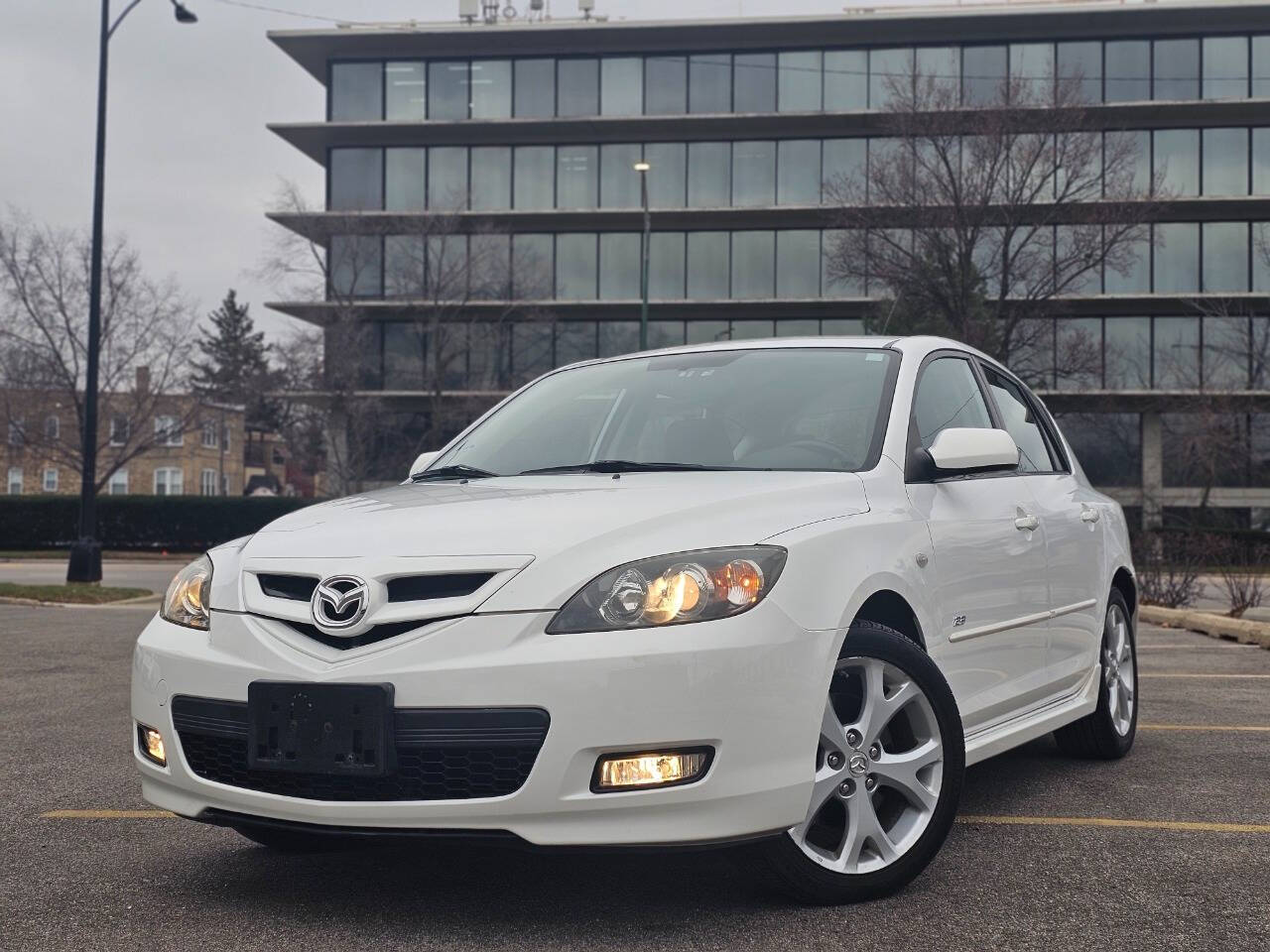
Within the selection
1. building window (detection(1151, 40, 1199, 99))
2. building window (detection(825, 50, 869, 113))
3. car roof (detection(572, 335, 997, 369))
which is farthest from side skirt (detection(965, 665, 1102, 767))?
building window (detection(1151, 40, 1199, 99))

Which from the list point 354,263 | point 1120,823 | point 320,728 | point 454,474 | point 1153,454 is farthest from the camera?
point 1153,454

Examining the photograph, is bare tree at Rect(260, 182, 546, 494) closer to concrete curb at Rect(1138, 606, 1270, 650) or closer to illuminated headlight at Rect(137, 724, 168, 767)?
concrete curb at Rect(1138, 606, 1270, 650)

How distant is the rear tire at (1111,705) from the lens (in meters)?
6.20

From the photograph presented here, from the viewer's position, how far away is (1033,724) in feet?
17.5

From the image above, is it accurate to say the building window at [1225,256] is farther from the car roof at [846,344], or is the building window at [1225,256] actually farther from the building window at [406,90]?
the car roof at [846,344]

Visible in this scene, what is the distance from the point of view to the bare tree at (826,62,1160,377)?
39.3 m

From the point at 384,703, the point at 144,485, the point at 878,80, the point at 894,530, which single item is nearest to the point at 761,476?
the point at 894,530

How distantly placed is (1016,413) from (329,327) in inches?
1646

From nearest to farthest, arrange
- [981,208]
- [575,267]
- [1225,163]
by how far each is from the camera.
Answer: [981,208] < [1225,163] < [575,267]

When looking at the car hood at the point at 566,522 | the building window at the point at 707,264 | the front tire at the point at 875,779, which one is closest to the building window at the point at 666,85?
the building window at the point at 707,264

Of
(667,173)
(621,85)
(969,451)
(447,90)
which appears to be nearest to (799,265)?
(667,173)

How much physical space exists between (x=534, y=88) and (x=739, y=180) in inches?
315

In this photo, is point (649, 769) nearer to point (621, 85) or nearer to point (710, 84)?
point (710, 84)

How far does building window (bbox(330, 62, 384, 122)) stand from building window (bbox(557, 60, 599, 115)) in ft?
21.2
